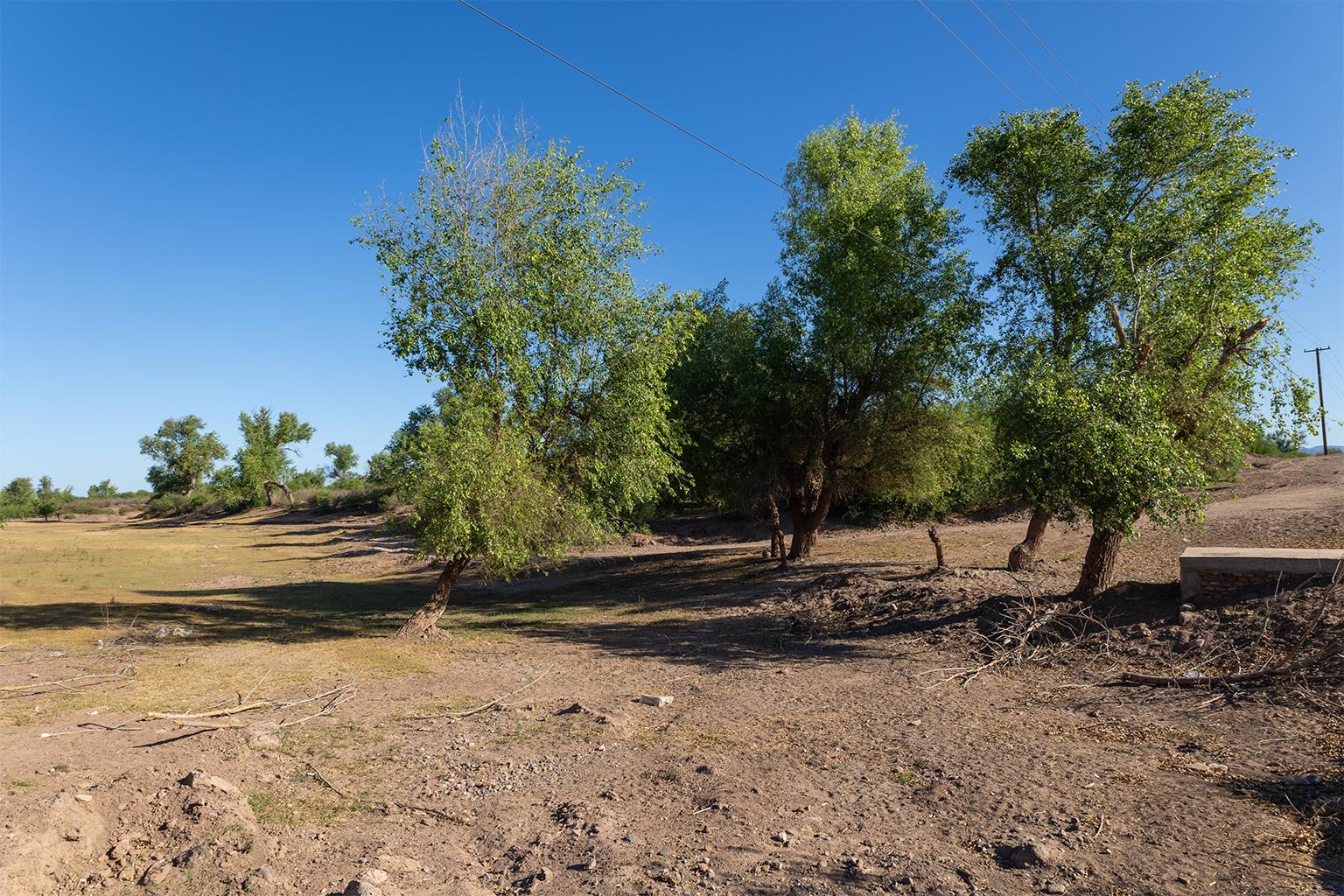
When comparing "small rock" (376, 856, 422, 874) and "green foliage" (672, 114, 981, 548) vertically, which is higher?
"green foliage" (672, 114, 981, 548)

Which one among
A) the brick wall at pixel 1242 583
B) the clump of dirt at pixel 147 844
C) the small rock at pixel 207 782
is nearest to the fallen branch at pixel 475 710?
the small rock at pixel 207 782

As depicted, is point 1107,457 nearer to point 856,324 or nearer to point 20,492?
point 856,324

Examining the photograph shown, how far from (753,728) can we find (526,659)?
5873 mm

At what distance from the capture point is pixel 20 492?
309 feet

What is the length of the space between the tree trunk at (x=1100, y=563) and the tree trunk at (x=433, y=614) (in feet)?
36.9

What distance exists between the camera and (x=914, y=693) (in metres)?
9.90

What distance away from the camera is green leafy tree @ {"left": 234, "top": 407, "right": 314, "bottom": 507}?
78.4m

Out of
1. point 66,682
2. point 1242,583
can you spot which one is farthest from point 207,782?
point 1242,583

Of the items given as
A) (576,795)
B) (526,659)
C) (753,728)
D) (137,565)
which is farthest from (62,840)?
(137,565)

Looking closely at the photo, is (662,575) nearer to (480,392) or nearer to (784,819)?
(480,392)

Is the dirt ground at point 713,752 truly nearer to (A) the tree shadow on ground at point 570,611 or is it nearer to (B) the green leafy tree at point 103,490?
(A) the tree shadow on ground at point 570,611

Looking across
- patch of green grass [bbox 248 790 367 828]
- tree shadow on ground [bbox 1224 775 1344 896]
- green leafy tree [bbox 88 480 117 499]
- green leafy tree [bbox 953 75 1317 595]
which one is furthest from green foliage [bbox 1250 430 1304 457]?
green leafy tree [bbox 88 480 117 499]

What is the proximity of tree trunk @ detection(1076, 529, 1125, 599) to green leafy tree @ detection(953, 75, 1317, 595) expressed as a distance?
20 millimetres

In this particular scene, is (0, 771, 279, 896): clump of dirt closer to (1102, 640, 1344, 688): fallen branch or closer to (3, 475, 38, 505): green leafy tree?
(1102, 640, 1344, 688): fallen branch
